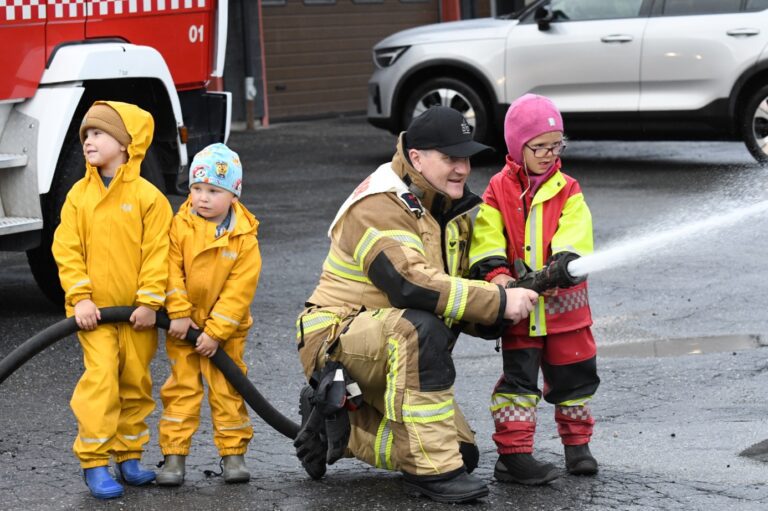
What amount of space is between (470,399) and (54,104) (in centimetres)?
278

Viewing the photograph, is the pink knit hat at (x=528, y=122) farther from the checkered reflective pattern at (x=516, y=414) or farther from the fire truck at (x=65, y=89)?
the fire truck at (x=65, y=89)

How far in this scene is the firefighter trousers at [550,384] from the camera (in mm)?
4926

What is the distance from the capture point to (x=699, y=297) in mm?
7832

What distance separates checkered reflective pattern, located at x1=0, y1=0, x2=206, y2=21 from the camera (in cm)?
723

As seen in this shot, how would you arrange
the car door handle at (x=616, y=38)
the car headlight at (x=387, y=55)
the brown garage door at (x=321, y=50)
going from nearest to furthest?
1. the car door handle at (x=616, y=38)
2. the car headlight at (x=387, y=55)
3. the brown garage door at (x=321, y=50)

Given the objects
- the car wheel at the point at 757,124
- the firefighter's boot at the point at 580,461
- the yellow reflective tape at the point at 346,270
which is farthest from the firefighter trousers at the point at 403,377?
the car wheel at the point at 757,124

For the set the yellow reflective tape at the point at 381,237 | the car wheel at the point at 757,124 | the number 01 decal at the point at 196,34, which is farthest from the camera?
the car wheel at the point at 757,124

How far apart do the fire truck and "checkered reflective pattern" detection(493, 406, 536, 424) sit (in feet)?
10.5

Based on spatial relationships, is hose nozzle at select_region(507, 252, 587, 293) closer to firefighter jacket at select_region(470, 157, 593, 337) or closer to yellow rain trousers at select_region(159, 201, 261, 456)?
firefighter jacket at select_region(470, 157, 593, 337)

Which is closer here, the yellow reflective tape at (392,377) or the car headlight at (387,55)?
the yellow reflective tape at (392,377)

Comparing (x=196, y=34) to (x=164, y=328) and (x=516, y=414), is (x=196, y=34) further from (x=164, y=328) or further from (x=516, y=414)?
(x=516, y=414)

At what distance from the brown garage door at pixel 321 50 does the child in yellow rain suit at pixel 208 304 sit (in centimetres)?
1407

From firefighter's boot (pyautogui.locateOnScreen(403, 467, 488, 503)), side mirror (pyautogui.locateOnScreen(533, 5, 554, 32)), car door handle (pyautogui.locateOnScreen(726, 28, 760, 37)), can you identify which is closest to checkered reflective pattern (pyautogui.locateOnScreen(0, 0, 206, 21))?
firefighter's boot (pyautogui.locateOnScreen(403, 467, 488, 503))

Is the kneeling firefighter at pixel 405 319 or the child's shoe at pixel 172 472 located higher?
the kneeling firefighter at pixel 405 319
